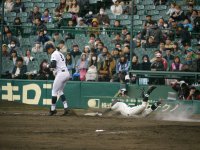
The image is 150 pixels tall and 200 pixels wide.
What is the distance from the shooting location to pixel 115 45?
2181cm

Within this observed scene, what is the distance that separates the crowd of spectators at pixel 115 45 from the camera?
20.8 metres

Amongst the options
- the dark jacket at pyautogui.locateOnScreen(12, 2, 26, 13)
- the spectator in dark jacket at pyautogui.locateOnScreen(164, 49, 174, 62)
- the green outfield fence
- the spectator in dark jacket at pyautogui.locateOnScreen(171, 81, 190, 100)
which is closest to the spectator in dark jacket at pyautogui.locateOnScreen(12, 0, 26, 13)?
the dark jacket at pyautogui.locateOnScreen(12, 2, 26, 13)

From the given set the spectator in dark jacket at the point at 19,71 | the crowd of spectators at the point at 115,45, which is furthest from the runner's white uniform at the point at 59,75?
the spectator in dark jacket at the point at 19,71

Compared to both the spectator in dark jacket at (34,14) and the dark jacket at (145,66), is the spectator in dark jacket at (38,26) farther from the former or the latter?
the dark jacket at (145,66)

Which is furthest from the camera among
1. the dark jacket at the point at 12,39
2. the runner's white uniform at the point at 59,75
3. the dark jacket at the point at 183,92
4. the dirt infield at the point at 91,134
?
the dark jacket at the point at 12,39

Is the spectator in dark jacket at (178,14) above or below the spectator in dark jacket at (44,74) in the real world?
above

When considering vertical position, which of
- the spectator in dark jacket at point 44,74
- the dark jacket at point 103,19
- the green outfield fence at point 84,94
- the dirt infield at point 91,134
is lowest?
the dirt infield at point 91,134

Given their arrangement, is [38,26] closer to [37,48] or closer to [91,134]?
[37,48]

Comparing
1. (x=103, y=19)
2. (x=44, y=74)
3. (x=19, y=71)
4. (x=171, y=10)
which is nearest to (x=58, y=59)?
(x=44, y=74)

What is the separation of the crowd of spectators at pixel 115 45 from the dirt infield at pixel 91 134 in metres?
3.59

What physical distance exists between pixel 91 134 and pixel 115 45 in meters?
8.64

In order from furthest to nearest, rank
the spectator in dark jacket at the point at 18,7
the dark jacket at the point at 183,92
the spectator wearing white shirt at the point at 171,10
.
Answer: the spectator in dark jacket at the point at 18,7, the spectator wearing white shirt at the point at 171,10, the dark jacket at the point at 183,92

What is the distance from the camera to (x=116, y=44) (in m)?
21.8

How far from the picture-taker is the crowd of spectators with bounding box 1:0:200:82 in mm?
20812
